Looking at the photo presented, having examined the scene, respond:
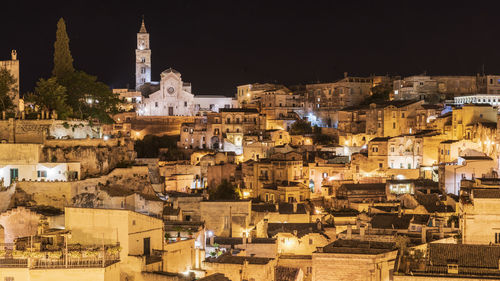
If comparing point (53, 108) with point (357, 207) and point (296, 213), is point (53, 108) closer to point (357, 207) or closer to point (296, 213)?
point (296, 213)

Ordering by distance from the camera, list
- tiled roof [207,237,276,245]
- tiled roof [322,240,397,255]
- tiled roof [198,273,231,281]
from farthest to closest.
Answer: tiled roof [207,237,276,245]
tiled roof [198,273,231,281]
tiled roof [322,240,397,255]

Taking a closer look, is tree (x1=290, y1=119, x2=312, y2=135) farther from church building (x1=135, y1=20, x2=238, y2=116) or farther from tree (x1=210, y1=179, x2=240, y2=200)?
tree (x1=210, y1=179, x2=240, y2=200)

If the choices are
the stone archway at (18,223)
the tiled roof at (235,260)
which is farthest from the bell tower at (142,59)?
the tiled roof at (235,260)

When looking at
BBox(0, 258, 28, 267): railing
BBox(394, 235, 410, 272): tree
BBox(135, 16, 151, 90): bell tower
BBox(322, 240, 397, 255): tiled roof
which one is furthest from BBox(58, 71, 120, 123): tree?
BBox(135, 16, 151, 90): bell tower

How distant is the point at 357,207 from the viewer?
127 ft

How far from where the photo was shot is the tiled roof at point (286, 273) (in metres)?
26.5

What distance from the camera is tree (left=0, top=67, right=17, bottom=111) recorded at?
38.6m

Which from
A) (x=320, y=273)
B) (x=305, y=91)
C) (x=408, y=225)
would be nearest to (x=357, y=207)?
(x=408, y=225)

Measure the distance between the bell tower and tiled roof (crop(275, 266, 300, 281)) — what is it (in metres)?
57.2

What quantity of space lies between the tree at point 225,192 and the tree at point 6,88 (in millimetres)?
14776

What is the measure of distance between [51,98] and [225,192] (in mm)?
13567

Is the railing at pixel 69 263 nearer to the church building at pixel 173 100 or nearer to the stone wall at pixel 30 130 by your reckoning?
the stone wall at pixel 30 130

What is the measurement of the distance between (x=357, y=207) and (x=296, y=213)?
523 cm

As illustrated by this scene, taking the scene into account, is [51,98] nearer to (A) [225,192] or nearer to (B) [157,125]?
(A) [225,192]
